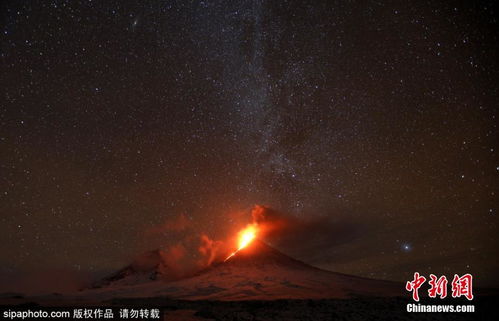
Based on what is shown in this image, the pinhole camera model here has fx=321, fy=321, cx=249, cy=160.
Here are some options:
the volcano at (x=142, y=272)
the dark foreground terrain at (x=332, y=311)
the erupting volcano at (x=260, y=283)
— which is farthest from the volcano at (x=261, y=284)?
the volcano at (x=142, y=272)

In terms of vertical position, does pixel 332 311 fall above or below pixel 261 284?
above

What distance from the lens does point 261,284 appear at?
60594 millimetres


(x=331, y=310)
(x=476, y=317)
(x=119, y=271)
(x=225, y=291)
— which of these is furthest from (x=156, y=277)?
(x=476, y=317)

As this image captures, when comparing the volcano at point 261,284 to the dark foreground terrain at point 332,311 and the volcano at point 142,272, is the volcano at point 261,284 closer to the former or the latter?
the dark foreground terrain at point 332,311

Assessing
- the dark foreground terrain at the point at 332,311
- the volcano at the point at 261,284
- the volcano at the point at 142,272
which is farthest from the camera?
the volcano at the point at 142,272

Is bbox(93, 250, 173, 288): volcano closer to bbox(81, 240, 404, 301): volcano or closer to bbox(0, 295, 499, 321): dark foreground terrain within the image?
bbox(81, 240, 404, 301): volcano

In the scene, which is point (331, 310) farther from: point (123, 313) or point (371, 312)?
point (123, 313)

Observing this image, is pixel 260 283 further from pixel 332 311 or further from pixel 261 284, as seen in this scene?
pixel 332 311

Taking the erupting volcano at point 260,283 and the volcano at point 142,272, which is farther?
the volcano at point 142,272

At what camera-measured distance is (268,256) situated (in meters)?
90.1

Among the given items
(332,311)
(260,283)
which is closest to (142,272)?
(260,283)

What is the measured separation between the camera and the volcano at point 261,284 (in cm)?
4961

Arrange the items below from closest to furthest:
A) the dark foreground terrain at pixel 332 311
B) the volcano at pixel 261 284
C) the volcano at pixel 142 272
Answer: the dark foreground terrain at pixel 332 311 < the volcano at pixel 261 284 < the volcano at pixel 142 272

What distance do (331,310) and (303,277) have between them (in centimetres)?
4031
